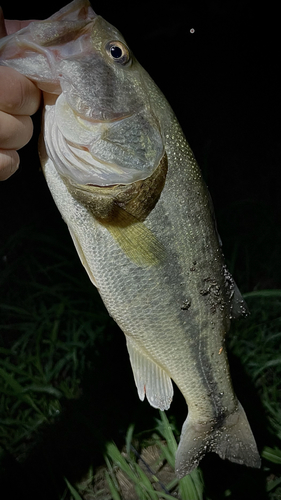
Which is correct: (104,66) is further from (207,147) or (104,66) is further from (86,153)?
(207,147)

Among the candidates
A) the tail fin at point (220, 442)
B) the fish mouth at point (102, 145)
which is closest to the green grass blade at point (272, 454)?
the tail fin at point (220, 442)

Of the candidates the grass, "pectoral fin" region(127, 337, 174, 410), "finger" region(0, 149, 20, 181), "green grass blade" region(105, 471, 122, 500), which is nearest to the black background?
the grass

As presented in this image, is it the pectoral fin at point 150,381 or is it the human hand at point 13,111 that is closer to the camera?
the human hand at point 13,111

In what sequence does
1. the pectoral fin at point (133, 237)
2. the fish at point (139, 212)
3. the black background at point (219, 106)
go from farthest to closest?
the black background at point (219, 106) → the pectoral fin at point (133, 237) → the fish at point (139, 212)

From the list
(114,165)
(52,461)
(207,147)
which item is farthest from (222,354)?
(207,147)

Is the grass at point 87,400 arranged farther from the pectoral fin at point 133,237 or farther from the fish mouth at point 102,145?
the fish mouth at point 102,145

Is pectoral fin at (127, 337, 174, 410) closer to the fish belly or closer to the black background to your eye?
the fish belly

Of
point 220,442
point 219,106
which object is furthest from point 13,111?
point 219,106
